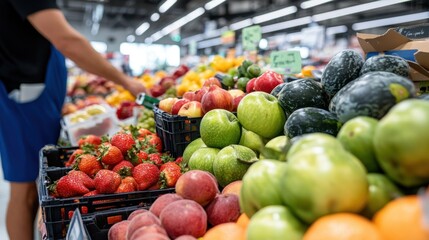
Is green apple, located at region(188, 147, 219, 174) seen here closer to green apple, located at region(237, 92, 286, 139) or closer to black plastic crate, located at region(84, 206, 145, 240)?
green apple, located at region(237, 92, 286, 139)

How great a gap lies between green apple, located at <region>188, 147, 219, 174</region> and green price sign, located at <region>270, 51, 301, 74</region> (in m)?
1.28

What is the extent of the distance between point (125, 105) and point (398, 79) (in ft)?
8.98

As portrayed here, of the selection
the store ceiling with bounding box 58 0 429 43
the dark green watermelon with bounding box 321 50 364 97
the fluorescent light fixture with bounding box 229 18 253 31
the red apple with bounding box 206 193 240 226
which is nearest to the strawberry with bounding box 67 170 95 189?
the red apple with bounding box 206 193 240 226

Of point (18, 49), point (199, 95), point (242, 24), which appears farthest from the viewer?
point (242, 24)

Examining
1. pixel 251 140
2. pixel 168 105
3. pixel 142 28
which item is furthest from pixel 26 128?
pixel 142 28

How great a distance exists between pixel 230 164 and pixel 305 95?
352 millimetres

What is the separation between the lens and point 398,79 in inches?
36.2

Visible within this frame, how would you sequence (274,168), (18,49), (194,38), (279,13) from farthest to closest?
(194,38)
(279,13)
(18,49)
(274,168)

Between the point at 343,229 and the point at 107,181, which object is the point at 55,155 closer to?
the point at 107,181

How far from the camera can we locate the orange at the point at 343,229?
631 mm

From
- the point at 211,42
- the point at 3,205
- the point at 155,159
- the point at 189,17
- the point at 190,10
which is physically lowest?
the point at 3,205

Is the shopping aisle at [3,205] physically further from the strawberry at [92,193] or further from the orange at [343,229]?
the orange at [343,229]

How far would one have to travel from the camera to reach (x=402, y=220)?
636 mm

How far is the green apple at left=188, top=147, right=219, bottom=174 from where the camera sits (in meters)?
1.45
